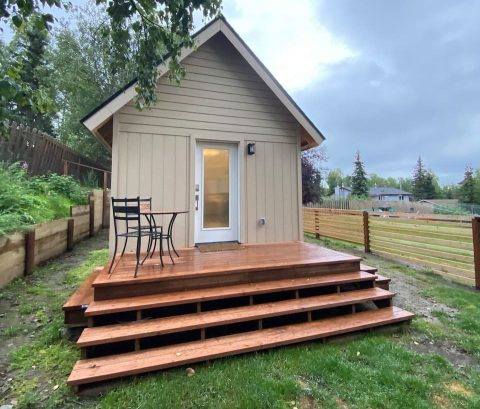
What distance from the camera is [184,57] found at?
4746 millimetres

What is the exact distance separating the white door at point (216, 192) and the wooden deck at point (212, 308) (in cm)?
116

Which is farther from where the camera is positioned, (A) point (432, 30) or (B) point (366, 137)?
(B) point (366, 137)

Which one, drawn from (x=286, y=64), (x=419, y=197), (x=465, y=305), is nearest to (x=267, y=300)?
(x=465, y=305)

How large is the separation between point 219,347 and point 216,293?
633mm

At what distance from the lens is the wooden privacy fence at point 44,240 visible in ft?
13.1

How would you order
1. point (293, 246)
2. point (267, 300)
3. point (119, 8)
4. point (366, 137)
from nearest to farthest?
point (119, 8), point (267, 300), point (293, 246), point (366, 137)

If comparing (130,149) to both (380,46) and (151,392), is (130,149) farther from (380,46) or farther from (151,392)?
(380,46)

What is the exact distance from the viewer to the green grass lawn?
1.98 m

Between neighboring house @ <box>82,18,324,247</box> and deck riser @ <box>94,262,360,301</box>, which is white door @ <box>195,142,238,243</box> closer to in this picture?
neighboring house @ <box>82,18,324,247</box>

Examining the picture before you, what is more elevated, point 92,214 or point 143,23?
point 143,23

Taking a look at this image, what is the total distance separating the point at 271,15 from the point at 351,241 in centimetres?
771

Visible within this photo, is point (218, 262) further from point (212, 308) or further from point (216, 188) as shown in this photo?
point (216, 188)

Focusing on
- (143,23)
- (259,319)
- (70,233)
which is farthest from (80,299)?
(70,233)

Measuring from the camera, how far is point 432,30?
17.9 m
